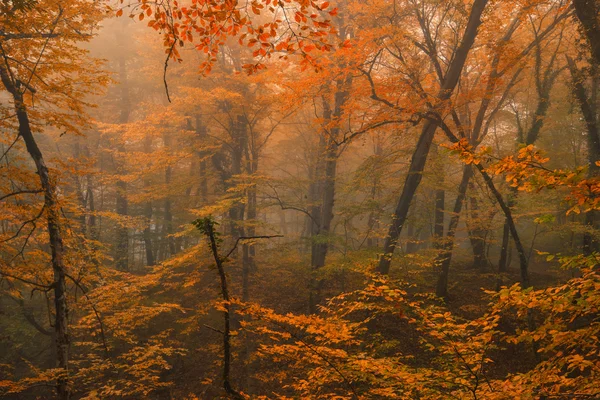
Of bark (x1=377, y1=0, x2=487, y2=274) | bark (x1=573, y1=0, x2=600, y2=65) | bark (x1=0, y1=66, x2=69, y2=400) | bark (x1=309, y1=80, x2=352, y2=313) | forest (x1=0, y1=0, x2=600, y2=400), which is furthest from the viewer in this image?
bark (x1=309, y1=80, x2=352, y2=313)

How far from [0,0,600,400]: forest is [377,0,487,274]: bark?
51mm

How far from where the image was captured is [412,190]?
8.75 metres

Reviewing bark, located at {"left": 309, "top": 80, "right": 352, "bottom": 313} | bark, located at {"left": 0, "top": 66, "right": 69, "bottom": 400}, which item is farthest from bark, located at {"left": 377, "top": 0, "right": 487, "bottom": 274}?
bark, located at {"left": 0, "top": 66, "right": 69, "bottom": 400}

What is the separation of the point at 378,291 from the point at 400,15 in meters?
7.50

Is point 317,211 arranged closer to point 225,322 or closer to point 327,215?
point 327,215

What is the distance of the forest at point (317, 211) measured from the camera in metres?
3.43

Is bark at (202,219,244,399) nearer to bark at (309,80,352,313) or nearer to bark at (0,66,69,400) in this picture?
bark at (0,66,69,400)

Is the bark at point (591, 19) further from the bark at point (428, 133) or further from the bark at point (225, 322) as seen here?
the bark at point (225, 322)

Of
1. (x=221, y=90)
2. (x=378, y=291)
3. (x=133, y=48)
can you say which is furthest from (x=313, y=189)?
(x=378, y=291)

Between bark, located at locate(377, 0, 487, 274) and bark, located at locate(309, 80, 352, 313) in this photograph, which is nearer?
bark, located at locate(377, 0, 487, 274)

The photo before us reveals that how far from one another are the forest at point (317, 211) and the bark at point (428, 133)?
51mm

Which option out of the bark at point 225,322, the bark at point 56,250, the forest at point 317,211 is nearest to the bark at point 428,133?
the forest at point 317,211

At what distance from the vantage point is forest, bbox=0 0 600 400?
11.2ft

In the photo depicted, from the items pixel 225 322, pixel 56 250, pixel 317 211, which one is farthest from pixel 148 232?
pixel 225 322
